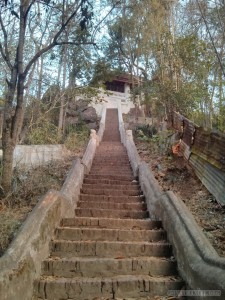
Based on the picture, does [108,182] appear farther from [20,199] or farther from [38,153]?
[38,153]

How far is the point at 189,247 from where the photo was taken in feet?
11.7

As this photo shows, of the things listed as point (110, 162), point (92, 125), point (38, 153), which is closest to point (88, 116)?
point (92, 125)

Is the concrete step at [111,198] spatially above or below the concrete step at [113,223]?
above

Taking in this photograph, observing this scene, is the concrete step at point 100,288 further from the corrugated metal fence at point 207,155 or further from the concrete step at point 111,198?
the concrete step at point 111,198

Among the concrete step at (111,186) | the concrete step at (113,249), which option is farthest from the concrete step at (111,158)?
the concrete step at (113,249)

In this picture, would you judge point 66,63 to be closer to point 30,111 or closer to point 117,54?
point 30,111

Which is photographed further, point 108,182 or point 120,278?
point 108,182

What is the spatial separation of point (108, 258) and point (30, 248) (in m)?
0.95

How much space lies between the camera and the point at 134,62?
907 inches

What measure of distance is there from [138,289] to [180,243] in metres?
0.72

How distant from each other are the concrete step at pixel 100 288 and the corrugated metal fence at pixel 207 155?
7.02 feet

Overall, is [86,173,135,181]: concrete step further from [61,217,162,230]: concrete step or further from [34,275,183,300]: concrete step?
[34,275,183,300]: concrete step

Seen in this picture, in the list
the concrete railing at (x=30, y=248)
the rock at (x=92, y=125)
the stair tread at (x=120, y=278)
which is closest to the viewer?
the concrete railing at (x=30, y=248)

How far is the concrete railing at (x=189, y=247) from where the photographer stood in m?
2.90
